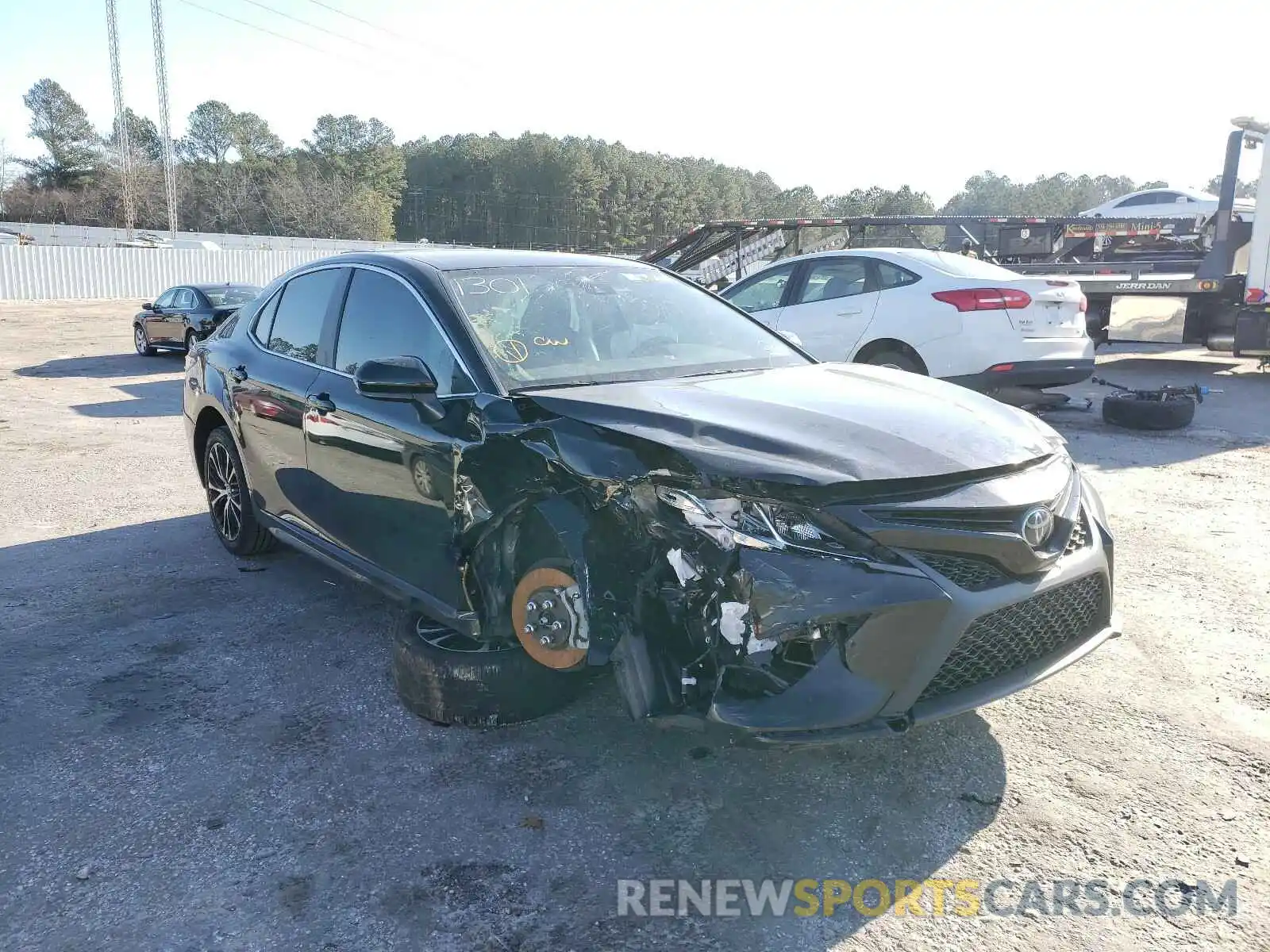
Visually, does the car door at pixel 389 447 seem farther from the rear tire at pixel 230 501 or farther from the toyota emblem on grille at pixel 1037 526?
the toyota emblem on grille at pixel 1037 526

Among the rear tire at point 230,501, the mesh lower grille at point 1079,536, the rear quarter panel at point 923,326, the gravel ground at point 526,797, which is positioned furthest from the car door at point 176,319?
the mesh lower grille at point 1079,536

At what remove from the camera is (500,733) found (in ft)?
11.5

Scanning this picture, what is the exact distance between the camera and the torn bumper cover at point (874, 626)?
258 centimetres

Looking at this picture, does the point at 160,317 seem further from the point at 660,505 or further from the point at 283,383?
the point at 660,505

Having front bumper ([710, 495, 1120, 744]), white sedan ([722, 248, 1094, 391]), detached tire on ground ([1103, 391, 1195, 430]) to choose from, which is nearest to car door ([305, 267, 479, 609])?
front bumper ([710, 495, 1120, 744])

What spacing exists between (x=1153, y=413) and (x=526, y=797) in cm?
767

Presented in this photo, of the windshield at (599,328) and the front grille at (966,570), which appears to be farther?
the windshield at (599,328)

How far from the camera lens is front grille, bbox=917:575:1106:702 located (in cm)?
272

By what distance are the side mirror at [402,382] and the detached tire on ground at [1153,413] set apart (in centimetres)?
738

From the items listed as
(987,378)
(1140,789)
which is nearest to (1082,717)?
(1140,789)

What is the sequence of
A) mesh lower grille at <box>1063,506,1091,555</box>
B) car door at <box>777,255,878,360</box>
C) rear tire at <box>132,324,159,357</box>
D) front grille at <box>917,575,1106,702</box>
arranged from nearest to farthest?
front grille at <box>917,575,1106,702</box>
mesh lower grille at <box>1063,506,1091,555</box>
car door at <box>777,255,878,360</box>
rear tire at <box>132,324,159,357</box>

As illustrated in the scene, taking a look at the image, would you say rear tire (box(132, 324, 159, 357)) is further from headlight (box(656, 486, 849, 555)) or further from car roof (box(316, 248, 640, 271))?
headlight (box(656, 486, 849, 555))

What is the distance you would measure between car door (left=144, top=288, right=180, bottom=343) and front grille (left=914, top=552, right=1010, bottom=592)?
55.6 feet

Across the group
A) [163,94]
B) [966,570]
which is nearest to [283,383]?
[966,570]
